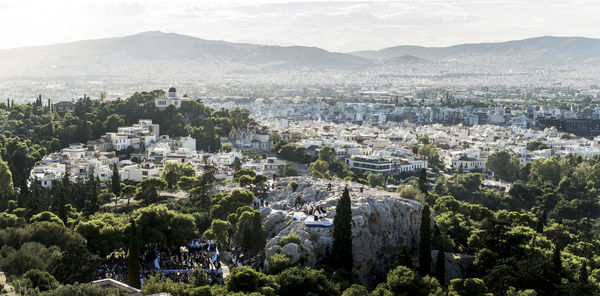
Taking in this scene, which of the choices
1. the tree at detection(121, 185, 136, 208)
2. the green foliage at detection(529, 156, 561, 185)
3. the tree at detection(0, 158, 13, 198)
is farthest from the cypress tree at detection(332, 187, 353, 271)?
the green foliage at detection(529, 156, 561, 185)

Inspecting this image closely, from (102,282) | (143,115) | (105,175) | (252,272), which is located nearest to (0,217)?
(102,282)

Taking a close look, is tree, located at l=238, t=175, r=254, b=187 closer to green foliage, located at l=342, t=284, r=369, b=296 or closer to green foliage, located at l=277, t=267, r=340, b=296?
green foliage, located at l=277, t=267, r=340, b=296

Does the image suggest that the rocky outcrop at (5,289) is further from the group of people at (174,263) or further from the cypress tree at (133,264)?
the group of people at (174,263)

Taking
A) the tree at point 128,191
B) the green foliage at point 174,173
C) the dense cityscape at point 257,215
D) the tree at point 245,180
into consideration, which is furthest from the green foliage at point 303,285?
the green foliage at point 174,173

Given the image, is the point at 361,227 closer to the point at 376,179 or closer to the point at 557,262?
the point at 557,262

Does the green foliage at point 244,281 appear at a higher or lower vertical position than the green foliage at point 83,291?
lower
